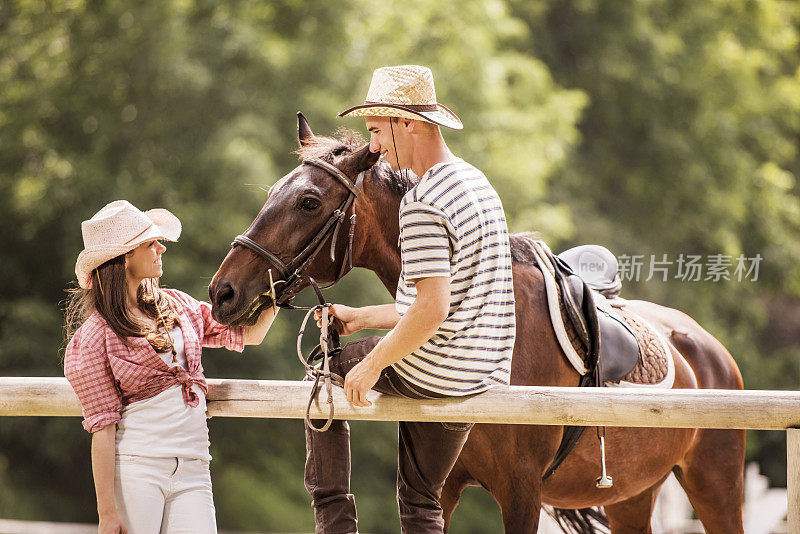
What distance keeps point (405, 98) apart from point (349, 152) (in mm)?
468

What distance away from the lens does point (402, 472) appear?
8.89ft

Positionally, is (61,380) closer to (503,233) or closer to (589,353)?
(503,233)

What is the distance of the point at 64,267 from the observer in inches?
389

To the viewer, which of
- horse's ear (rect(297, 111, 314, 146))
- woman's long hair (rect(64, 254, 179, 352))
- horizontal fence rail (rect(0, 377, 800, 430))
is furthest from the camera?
horse's ear (rect(297, 111, 314, 146))

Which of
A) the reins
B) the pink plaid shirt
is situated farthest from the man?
the pink plaid shirt

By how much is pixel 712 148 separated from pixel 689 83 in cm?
105

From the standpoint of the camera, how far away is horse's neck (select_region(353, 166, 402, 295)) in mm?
2979

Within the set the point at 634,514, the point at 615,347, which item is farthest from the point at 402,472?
the point at 634,514

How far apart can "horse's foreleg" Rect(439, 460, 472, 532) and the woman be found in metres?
0.89

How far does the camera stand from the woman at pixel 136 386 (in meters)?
2.63

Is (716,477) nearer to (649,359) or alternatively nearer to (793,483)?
(649,359)

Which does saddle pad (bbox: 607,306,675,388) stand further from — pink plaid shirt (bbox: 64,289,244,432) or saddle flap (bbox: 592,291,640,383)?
pink plaid shirt (bbox: 64,289,244,432)

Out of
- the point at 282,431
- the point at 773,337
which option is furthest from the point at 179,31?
the point at 773,337

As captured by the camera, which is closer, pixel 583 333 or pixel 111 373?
pixel 111 373
